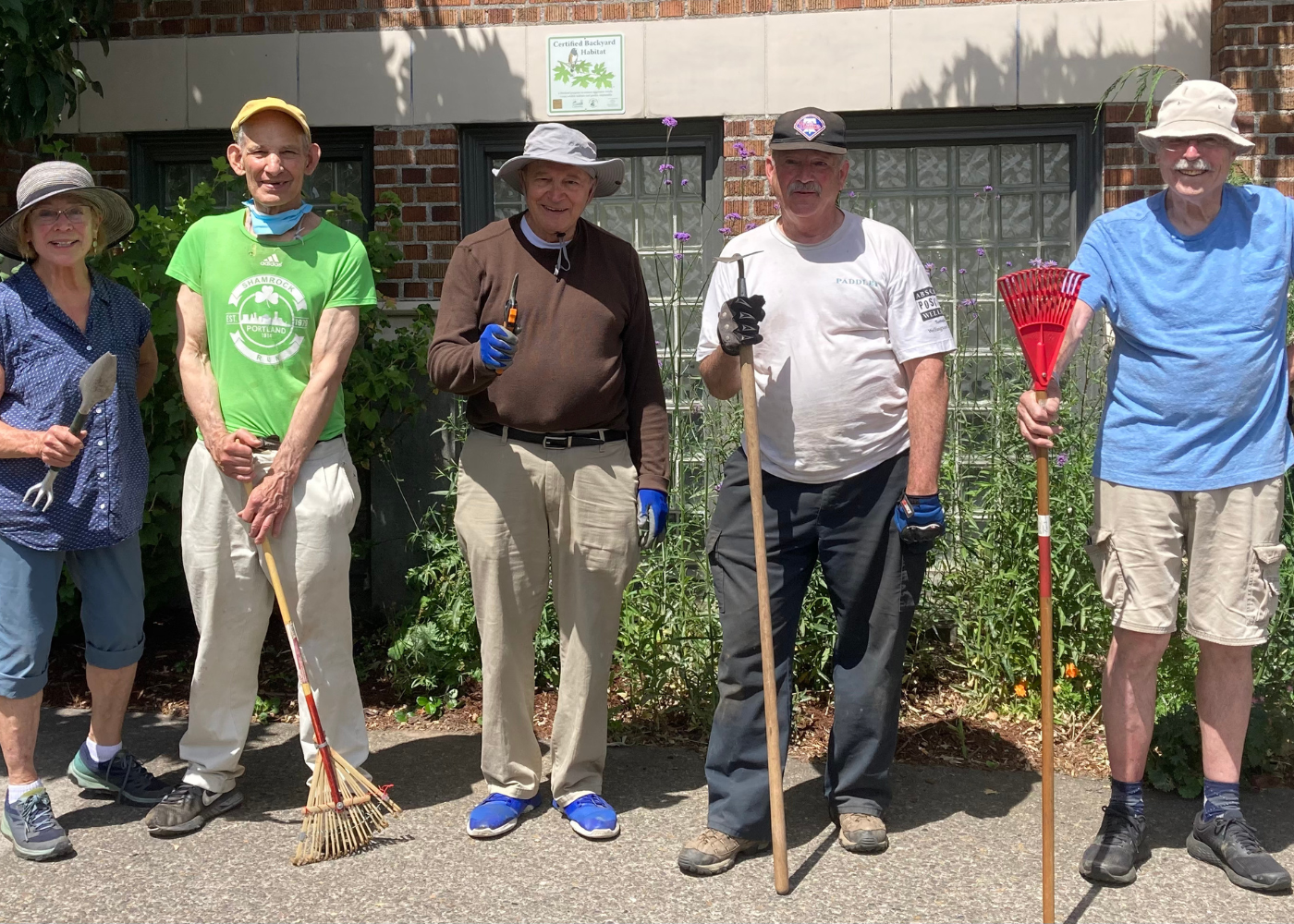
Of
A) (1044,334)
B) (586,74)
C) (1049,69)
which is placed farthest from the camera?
(586,74)

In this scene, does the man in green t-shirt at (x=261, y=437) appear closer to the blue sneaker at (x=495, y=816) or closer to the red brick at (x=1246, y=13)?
the blue sneaker at (x=495, y=816)

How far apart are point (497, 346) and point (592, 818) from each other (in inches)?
61.3

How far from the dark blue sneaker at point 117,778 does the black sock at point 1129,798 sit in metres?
3.16

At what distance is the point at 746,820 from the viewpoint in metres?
4.03

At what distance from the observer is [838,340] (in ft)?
13.0

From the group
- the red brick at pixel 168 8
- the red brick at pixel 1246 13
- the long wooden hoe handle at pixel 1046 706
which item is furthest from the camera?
the red brick at pixel 168 8

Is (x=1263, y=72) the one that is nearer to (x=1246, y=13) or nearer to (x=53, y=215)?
(x=1246, y=13)

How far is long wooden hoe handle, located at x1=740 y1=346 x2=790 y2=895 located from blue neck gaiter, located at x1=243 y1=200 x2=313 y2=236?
1.58m

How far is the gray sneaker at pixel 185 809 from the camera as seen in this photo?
4215 mm

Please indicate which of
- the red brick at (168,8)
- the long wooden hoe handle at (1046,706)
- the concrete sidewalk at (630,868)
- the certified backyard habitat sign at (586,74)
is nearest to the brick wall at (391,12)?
the red brick at (168,8)

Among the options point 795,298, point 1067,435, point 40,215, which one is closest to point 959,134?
point 1067,435

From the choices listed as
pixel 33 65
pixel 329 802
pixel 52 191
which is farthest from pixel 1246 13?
pixel 33 65

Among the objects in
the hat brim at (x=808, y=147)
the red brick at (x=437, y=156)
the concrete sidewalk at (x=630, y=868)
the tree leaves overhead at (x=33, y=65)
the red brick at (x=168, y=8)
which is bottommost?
the concrete sidewalk at (x=630, y=868)

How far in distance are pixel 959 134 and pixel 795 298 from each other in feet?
10.1
